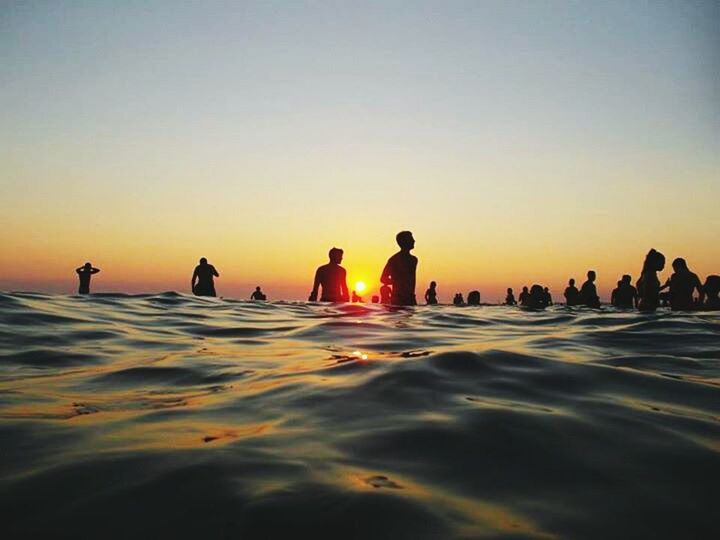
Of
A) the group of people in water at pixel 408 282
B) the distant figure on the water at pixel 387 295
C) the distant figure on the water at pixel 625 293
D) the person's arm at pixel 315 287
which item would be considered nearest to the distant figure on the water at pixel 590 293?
the distant figure on the water at pixel 625 293

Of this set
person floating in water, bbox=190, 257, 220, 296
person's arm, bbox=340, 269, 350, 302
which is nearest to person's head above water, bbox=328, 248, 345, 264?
person's arm, bbox=340, 269, 350, 302

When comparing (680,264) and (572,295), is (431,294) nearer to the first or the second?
(572,295)

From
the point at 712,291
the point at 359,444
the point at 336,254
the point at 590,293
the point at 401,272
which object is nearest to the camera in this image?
the point at 359,444

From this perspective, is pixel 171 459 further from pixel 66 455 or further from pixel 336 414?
pixel 336 414

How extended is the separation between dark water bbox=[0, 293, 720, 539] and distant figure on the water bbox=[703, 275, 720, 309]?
1150cm

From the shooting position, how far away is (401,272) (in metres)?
11.7

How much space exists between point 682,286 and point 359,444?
45.1ft

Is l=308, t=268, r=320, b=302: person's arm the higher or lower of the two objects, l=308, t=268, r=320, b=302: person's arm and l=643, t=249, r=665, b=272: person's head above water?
the lower

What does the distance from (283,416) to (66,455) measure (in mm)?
862

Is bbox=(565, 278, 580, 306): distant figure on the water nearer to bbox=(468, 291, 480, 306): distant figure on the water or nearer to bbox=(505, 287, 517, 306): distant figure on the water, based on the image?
bbox=(468, 291, 480, 306): distant figure on the water

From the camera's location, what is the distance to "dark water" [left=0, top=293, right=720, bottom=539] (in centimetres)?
136

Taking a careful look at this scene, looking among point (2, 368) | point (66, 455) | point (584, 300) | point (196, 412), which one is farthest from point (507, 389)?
point (584, 300)

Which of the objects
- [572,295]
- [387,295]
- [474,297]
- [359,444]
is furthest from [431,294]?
[359,444]

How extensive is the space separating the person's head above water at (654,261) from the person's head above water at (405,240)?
6.09 metres
